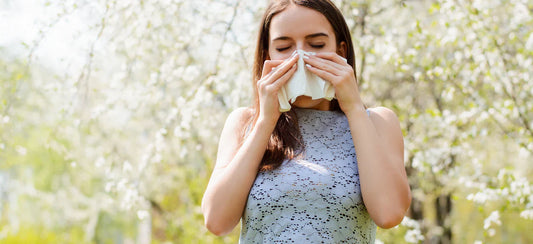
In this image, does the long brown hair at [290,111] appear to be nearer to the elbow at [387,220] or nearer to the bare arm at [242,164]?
the bare arm at [242,164]

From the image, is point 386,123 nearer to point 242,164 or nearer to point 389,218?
point 389,218

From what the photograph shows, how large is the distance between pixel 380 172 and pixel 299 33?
1.76 feet

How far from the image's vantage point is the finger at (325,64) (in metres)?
1.79

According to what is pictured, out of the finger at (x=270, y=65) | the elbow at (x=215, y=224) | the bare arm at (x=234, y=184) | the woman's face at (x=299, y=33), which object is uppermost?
the woman's face at (x=299, y=33)

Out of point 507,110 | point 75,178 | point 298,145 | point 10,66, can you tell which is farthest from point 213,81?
point 75,178

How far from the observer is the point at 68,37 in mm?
4098

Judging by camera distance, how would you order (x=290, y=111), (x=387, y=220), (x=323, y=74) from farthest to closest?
(x=290, y=111) → (x=323, y=74) → (x=387, y=220)

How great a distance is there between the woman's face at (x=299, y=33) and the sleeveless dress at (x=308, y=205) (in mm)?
378

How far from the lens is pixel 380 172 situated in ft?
5.61

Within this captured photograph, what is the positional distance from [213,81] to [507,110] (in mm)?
2394

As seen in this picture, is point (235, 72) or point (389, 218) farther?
point (235, 72)

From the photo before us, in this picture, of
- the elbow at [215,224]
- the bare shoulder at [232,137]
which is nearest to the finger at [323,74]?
the bare shoulder at [232,137]

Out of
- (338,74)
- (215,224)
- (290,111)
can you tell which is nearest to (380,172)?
(338,74)

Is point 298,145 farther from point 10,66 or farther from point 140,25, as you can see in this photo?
point 10,66
